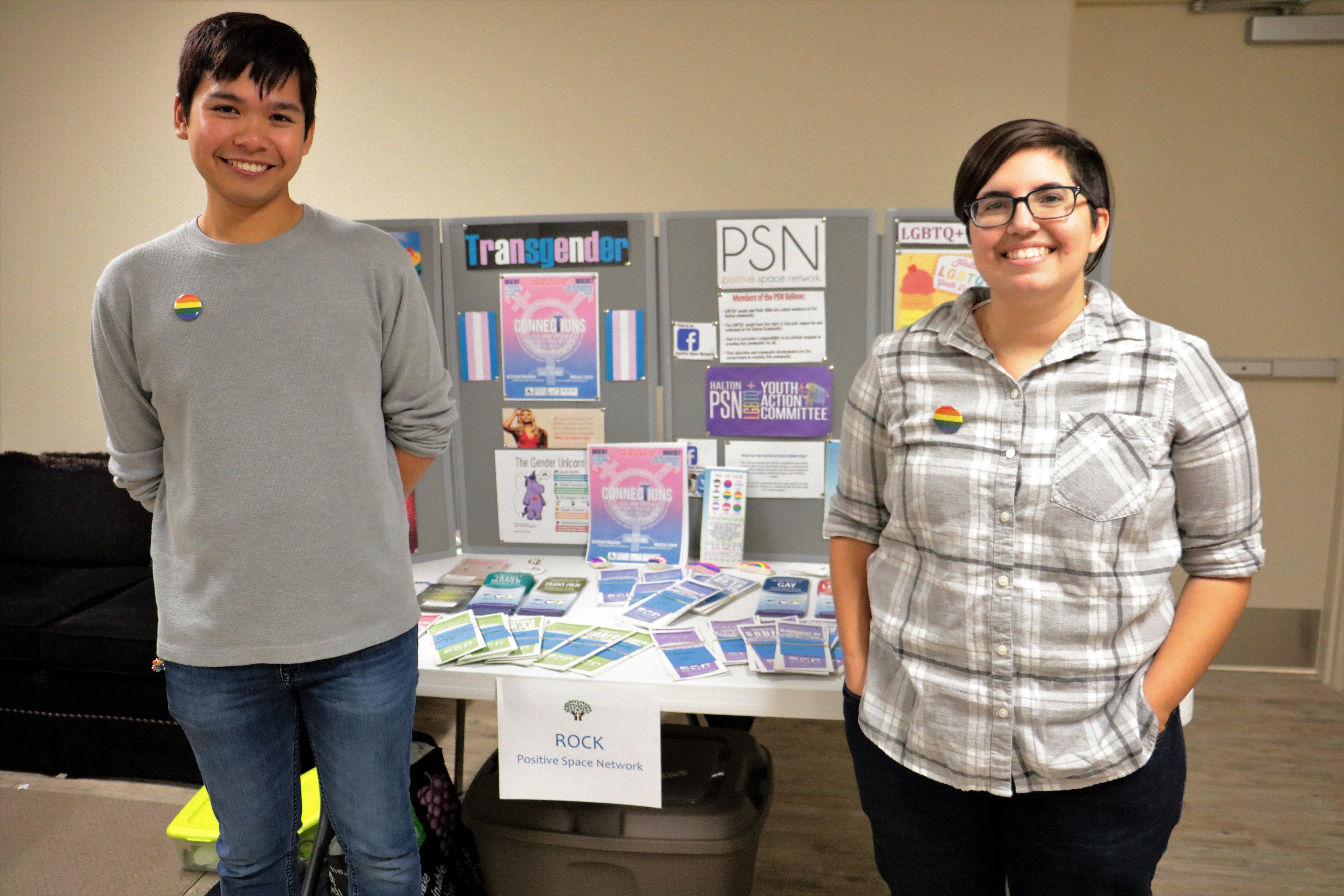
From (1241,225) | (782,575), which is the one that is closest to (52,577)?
(782,575)

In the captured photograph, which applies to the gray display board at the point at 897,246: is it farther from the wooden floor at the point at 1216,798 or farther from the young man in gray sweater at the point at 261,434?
the wooden floor at the point at 1216,798

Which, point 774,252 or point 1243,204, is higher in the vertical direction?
point 1243,204

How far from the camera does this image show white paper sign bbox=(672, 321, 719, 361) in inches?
83.4

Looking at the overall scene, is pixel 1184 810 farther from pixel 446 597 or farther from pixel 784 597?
pixel 446 597

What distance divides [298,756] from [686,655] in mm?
682

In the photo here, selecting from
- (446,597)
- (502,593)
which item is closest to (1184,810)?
(502,593)

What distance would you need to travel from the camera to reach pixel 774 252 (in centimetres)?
207

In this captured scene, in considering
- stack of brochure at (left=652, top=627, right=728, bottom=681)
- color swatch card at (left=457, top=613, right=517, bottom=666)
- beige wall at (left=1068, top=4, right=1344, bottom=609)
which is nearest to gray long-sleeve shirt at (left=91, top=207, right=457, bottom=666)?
color swatch card at (left=457, top=613, right=517, bottom=666)

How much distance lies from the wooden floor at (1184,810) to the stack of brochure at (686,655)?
763mm

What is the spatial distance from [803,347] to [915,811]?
3.77ft

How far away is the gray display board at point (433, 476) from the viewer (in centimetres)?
215

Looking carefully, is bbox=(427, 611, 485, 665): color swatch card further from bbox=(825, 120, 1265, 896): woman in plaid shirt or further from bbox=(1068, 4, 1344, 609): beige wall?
bbox=(1068, 4, 1344, 609): beige wall

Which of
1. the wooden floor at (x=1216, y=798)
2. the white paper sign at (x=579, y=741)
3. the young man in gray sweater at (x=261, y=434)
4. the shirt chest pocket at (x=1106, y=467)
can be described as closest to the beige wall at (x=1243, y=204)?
the wooden floor at (x=1216, y=798)

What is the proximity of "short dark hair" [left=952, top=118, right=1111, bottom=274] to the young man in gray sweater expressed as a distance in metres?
0.77
